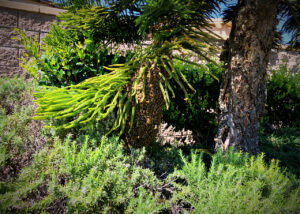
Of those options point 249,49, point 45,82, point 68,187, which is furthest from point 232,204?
point 45,82

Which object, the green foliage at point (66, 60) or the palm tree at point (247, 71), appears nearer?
the palm tree at point (247, 71)

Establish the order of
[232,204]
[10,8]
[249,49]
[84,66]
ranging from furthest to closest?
[10,8]
[84,66]
[249,49]
[232,204]

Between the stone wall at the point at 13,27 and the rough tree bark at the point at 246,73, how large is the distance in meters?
3.32

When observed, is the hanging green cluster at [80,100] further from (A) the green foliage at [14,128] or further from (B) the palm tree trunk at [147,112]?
(A) the green foliage at [14,128]

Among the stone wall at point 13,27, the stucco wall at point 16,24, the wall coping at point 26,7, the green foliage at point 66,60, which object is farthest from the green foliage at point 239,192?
the stone wall at point 13,27

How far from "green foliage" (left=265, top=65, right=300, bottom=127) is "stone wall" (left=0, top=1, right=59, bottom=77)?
4266 mm

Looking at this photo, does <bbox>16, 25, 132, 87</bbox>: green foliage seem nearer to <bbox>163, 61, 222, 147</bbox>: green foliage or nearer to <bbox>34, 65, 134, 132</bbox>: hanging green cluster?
<bbox>34, 65, 134, 132</bbox>: hanging green cluster

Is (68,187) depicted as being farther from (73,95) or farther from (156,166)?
(156,166)

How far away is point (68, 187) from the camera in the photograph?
3.74 feet

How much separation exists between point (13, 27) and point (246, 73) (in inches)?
157

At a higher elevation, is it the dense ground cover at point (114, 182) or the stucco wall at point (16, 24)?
the stucco wall at point (16, 24)

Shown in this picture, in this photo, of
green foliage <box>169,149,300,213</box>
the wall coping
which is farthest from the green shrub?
the wall coping

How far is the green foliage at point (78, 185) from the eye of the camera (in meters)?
1.07

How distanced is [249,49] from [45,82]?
2.05m
